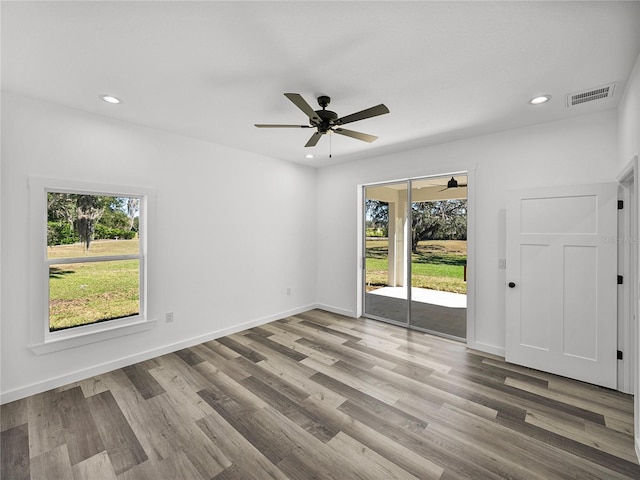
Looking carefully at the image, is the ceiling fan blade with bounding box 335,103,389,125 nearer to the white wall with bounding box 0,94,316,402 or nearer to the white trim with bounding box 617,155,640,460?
the white trim with bounding box 617,155,640,460

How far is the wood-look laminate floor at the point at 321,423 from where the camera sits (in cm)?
181

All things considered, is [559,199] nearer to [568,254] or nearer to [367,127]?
[568,254]

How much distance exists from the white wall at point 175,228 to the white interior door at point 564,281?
3264 mm

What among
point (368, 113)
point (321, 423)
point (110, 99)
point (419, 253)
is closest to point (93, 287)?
point (110, 99)

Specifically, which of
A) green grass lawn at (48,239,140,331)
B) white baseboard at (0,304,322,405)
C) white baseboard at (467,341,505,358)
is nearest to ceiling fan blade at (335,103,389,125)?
green grass lawn at (48,239,140,331)

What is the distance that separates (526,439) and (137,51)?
386 cm

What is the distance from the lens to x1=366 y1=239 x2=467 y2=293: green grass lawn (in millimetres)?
4109

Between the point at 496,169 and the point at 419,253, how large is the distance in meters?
1.54

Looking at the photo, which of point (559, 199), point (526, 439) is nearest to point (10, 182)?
point (526, 439)

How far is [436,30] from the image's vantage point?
1733 millimetres

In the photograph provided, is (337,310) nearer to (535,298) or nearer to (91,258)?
(535,298)

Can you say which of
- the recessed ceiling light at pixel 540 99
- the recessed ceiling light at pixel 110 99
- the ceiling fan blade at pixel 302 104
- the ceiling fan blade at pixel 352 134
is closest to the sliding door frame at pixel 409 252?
the recessed ceiling light at pixel 540 99

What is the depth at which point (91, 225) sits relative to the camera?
3033 millimetres

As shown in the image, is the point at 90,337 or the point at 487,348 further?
the point at 487,348
